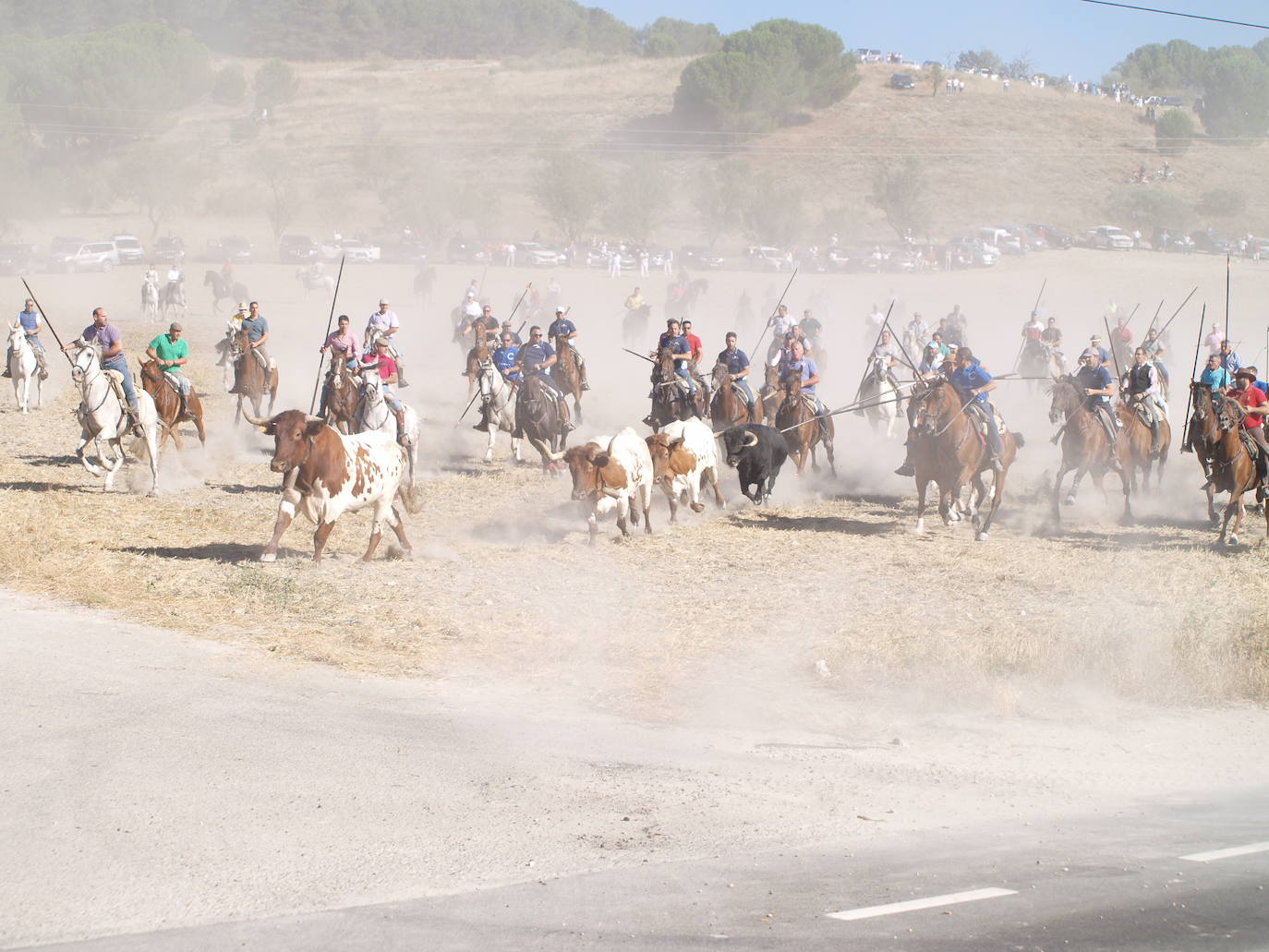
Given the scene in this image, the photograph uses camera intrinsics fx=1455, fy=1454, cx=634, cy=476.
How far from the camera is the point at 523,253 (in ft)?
254

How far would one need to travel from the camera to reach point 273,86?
12056cm

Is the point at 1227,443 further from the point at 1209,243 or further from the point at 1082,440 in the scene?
the point at 1209,243

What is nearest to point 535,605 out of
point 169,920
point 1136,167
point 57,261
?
point 169,920

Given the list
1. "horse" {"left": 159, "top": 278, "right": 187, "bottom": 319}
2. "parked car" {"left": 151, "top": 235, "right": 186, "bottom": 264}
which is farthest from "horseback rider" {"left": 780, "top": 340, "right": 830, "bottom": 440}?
"parked car" {"left": 151, "top": 235, "right": 186, "bottom": 264}

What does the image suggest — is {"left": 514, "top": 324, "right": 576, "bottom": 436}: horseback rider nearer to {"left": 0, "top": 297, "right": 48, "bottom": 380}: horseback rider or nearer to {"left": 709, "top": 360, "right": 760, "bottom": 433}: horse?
{"left": 709, "top": 360, "right": 760, "bottom": 433}: horse

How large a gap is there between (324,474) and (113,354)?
22.6 ft

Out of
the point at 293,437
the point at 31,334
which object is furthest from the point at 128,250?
the point at 293,437

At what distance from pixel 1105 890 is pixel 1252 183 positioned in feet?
343

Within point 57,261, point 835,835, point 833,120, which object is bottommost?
point 835,835

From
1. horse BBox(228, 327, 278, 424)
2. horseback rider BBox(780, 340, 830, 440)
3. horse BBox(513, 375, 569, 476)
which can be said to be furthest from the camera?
horse BBox(228, 327, 278, 424)

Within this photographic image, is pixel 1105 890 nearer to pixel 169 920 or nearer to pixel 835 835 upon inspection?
pixel 835 835

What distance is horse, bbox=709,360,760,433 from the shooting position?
69.6 ft

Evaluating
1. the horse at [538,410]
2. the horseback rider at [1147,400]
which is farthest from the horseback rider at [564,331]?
the horseback rider at [1147,400]

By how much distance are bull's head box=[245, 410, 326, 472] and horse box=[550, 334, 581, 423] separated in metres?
10.5
